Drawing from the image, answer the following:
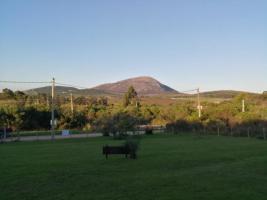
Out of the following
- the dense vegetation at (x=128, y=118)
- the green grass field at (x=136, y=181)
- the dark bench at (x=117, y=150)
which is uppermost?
the dense vegetation at (x=128, y=118)

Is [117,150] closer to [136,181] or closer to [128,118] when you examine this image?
[136,181]

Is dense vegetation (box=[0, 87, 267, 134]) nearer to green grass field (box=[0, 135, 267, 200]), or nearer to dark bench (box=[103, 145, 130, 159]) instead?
dark bench (box=[103, 145, 130, 159])


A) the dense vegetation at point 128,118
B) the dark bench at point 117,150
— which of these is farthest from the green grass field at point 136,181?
the dense vegetation at point 128,118

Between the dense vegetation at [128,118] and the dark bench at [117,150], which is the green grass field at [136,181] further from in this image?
the dense vegetation at [128,118]

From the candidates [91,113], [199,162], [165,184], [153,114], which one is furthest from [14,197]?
[153,114]

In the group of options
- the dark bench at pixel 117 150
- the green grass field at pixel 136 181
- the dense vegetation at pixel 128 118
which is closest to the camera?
the green grass field at pixel 136 181

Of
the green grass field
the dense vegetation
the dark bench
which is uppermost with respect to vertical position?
the dense vegetation

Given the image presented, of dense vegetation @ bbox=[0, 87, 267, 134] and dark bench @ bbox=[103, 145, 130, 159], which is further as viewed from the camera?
dense vegetation @ bbox=[0, 87, 267, 134]

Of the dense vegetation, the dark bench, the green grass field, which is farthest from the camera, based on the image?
the dense vegetation

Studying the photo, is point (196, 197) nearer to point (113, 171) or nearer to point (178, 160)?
point (113, 171)

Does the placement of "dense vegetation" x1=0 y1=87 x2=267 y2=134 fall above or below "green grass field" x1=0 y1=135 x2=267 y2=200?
above

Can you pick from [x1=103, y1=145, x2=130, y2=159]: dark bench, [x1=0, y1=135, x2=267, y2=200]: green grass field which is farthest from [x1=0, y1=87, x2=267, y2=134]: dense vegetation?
[x1=0, y1=135, x2=267, y2=200]: green grass field

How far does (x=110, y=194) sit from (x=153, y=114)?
279 ft

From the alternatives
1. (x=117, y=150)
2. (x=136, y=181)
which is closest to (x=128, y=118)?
(x=117, y=150)
